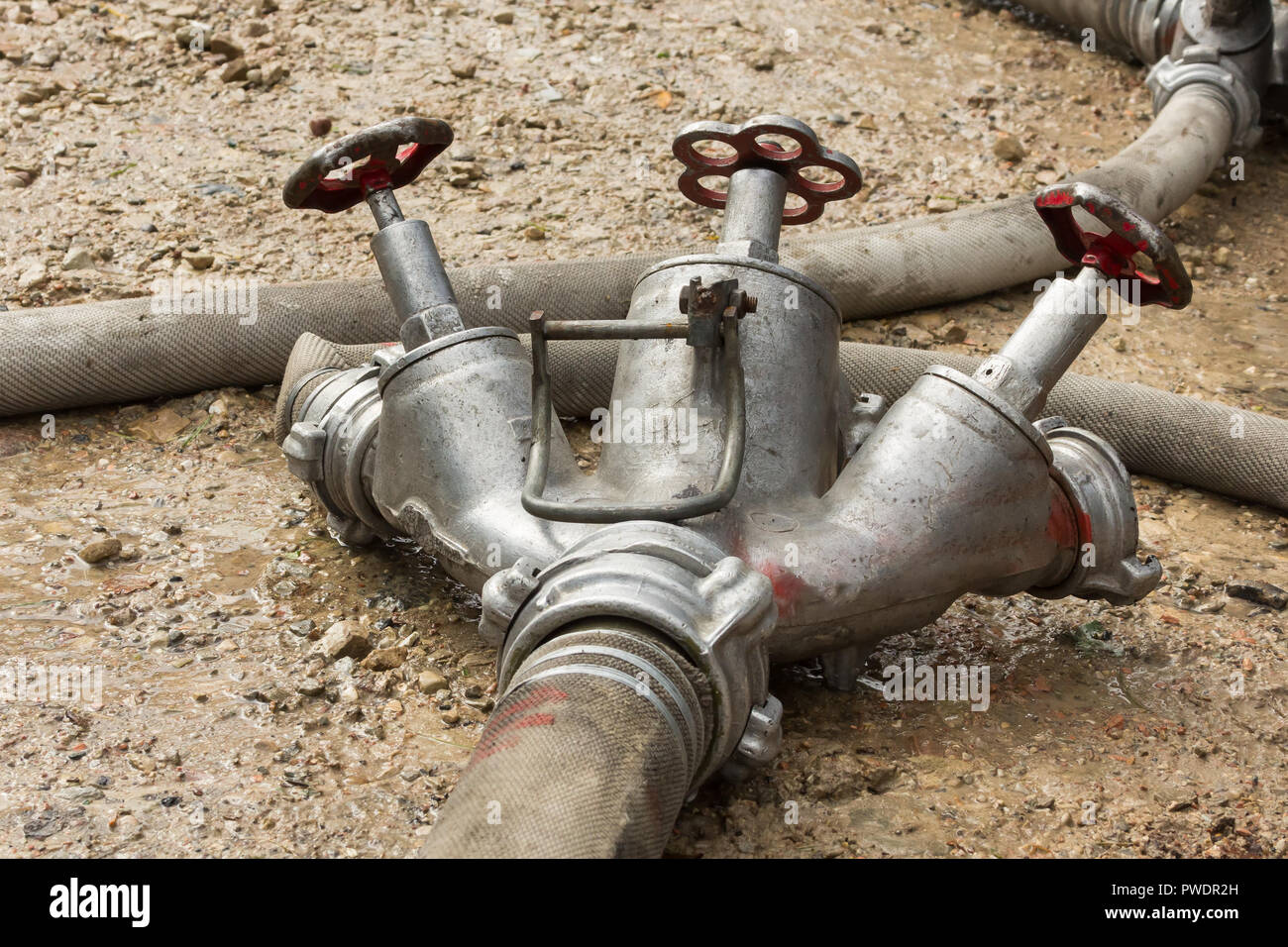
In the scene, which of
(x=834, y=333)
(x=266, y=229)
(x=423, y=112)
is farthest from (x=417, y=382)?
(x=423, y=112)

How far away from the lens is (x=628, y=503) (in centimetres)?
191

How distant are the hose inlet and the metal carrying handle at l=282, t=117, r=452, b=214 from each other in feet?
3.51

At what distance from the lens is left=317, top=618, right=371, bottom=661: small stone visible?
2.20 meters

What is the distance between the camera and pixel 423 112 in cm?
430

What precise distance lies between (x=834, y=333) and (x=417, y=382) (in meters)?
0.70

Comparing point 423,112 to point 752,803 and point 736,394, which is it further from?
point 752,803

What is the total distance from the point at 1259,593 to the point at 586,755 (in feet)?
5.45

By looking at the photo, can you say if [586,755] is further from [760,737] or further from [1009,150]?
[1009,150]

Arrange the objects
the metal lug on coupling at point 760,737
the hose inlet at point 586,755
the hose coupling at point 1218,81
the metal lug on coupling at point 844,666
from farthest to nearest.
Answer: the hose coupling at point 1218,81 → the metal lug on coupling at point 844,666 → the metal lug on coupling at point 760,737 → the hose inlet at point 586,755

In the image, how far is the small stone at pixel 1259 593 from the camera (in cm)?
250

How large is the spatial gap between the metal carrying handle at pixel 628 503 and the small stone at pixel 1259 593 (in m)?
1.20

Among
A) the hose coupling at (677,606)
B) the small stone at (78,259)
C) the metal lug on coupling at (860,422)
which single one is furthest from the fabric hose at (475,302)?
the hose coupling at (677,606)

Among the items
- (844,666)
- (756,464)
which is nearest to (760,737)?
(844,666)

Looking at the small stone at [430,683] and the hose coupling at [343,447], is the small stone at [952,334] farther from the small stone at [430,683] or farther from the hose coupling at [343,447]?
the small stone at [430,683]
